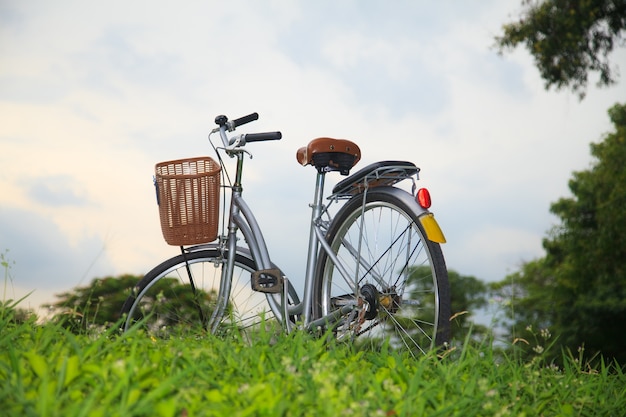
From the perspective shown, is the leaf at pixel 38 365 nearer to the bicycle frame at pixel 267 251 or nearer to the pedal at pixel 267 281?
the bicycle frame at pixel 267 251

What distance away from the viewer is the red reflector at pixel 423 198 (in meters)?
3.95

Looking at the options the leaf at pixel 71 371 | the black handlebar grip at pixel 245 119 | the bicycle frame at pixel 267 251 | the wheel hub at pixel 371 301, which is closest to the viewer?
the leaf at pixel 71 371

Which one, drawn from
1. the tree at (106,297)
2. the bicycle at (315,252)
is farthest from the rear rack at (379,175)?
the tree at (106,297)

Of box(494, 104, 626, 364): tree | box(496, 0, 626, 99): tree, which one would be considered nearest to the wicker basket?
box(496, 0, 626, 99): tree

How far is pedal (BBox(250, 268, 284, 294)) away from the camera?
15.7 feet

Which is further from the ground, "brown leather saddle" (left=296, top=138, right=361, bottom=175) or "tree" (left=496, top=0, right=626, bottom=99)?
"tree" (left=496, top=0, right=626, bottom=99)

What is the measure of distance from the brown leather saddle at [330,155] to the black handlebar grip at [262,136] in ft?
0.99

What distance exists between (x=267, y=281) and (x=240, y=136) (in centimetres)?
106

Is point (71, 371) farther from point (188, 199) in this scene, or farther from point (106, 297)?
point (106, 297)

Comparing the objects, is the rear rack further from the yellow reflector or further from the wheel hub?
the wheel hub

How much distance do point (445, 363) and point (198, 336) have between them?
1.55 metres

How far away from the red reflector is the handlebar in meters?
1.37

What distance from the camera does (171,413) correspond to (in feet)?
7.11

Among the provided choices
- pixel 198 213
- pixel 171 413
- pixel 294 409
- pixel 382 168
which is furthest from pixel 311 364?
pixel 198 213
